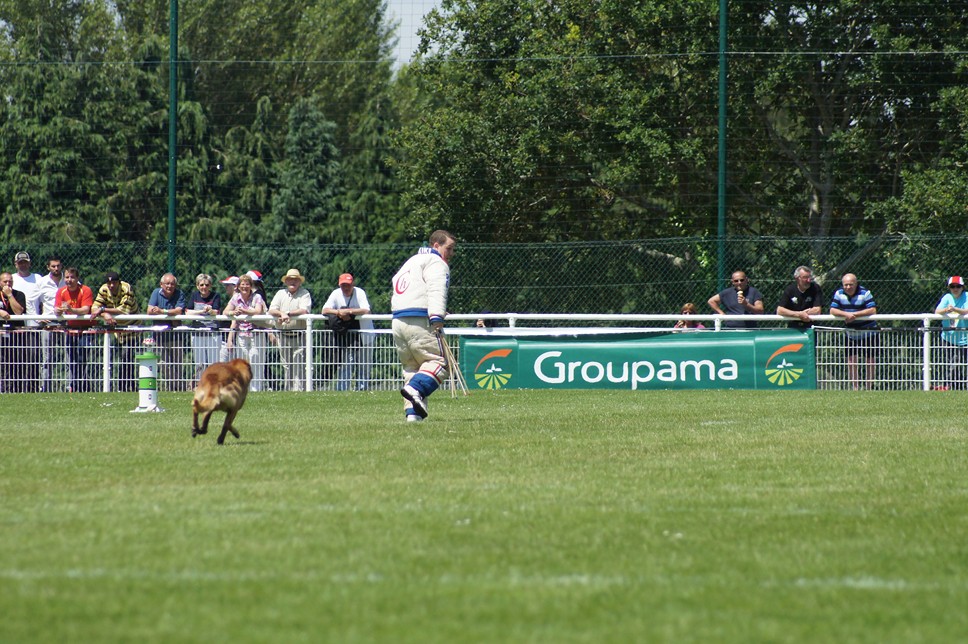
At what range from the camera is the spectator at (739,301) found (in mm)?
20828

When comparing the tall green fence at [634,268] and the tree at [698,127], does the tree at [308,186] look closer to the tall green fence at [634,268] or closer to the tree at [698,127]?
the tree at [698,127]

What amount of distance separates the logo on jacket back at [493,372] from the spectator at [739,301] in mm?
3561

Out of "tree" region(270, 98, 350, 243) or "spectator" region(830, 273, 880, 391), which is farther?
"tree" region(270, 98, 350, 243)

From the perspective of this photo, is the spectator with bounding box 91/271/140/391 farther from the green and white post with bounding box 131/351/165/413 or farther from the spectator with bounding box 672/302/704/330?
the spectator with bounding box 672/302/704/330

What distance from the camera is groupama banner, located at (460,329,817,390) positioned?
19656 mm

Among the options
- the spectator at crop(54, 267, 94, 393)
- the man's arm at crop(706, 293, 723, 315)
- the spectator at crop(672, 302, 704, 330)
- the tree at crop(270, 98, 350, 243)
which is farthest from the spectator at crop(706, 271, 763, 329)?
the tree at crop(270, 98, 350, 243)

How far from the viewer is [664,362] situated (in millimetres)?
19672

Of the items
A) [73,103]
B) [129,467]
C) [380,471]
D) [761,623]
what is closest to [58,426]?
[129,467]

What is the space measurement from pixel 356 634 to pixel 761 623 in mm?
1366

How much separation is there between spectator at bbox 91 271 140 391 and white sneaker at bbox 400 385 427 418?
8172 millimetres

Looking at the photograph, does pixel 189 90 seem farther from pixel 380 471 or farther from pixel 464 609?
pixel 464 609

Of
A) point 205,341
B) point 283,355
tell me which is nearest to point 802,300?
point 283,355

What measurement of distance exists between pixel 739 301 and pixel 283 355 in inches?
274

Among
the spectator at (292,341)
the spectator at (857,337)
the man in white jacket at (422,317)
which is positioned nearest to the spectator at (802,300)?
the spectator at (857,337)
